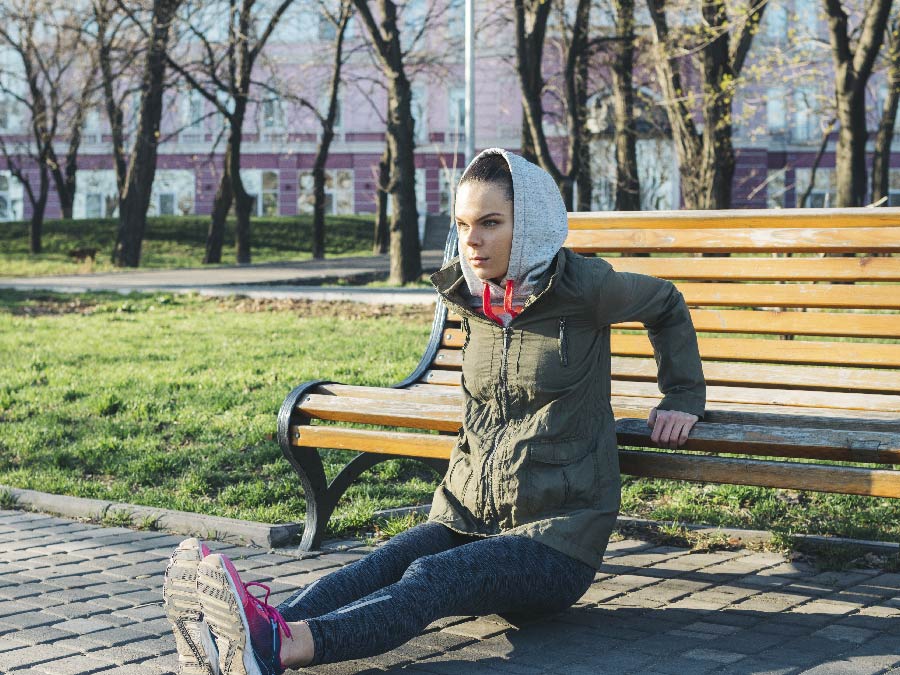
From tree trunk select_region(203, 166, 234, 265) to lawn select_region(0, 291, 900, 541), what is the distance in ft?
49.6

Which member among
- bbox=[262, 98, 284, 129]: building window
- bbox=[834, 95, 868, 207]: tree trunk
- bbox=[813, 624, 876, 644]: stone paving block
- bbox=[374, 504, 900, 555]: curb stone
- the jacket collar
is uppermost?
bbox=[262, 98, 284, 129]: building window

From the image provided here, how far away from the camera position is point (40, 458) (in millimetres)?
6578

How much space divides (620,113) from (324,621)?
20382 millimetres

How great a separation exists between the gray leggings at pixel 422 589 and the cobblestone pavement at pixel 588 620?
0.19m

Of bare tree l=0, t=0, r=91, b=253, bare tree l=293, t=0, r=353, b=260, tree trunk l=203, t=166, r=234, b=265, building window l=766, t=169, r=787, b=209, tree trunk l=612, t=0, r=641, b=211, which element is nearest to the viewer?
tree trunk l=612, t=0, r=641, b=211

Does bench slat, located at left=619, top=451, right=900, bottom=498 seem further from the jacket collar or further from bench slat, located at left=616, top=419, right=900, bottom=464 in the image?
the jacket collar

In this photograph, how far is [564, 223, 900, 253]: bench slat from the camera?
14.3ft

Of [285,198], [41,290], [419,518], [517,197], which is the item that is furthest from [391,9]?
[285,198]

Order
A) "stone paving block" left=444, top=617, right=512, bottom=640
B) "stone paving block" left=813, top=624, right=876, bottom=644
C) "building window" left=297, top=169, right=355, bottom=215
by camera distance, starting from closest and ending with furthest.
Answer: "stone paving block" left=813, top=624, right=876, bottom=644
"stone paving block" left=444, top=617, right=512, bottom=640
"building window" left=297, top=169, right=355, bottom=215

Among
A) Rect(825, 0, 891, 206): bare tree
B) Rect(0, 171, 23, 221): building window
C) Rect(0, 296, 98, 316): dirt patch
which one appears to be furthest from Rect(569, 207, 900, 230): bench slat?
Rect(0, 171, 23, 221): building window

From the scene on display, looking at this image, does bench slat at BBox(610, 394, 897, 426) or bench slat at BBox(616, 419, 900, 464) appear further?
bench slat at BBox(610, 394, 897, 426)

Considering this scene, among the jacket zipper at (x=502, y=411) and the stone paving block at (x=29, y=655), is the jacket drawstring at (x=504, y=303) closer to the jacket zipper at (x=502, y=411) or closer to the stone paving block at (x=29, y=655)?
the jacket zipper at (x=502, y=411)

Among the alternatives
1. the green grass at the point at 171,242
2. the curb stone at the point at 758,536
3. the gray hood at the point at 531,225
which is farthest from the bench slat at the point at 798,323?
the green grass at the point at 171,242

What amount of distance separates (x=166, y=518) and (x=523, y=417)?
7.13 ft
